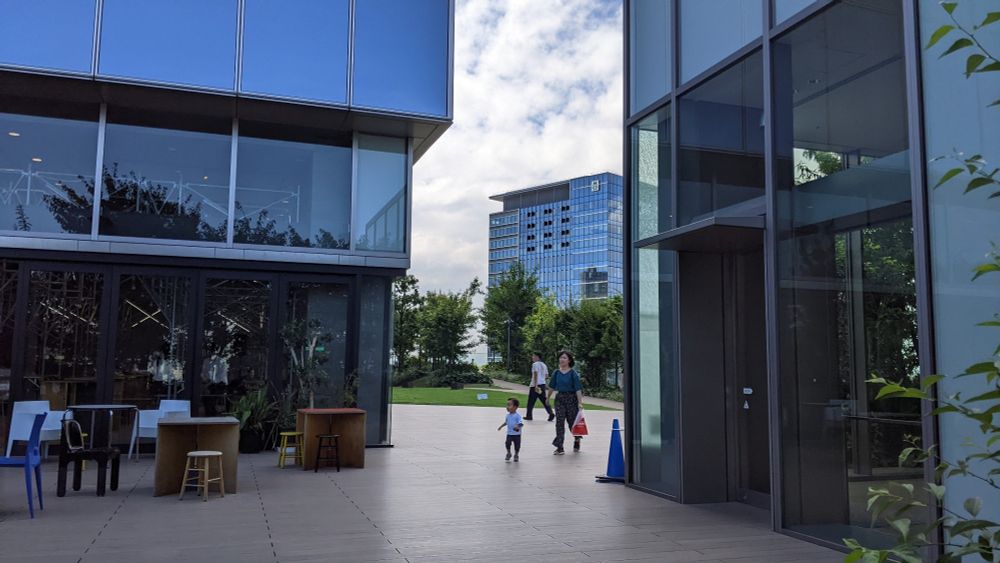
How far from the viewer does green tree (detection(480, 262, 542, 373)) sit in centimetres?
4791

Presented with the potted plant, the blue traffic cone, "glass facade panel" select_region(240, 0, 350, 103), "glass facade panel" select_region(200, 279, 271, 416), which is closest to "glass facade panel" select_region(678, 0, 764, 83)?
the blue traffic cone

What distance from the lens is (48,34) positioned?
38.8ft

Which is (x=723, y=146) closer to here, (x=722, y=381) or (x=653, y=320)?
(x=653, y=320)

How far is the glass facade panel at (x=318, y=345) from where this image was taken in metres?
13.2

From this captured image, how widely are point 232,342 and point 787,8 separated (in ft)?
32.0

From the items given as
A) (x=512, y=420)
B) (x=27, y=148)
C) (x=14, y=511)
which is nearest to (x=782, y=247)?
(x=512, y=420)

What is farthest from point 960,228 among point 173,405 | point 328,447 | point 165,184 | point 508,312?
point 508,312

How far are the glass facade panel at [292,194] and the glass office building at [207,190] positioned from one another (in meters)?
0.03

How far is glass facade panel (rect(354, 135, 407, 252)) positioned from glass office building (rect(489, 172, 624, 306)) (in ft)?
380

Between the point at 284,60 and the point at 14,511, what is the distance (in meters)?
8.02

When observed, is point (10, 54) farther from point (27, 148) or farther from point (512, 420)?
point (512, 420)

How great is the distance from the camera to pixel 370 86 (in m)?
13.4

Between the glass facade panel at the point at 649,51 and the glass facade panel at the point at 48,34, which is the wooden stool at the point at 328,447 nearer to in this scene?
the glass facade panel at the point at 649,51

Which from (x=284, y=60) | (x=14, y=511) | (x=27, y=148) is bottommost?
A: (x=14, y=511)
